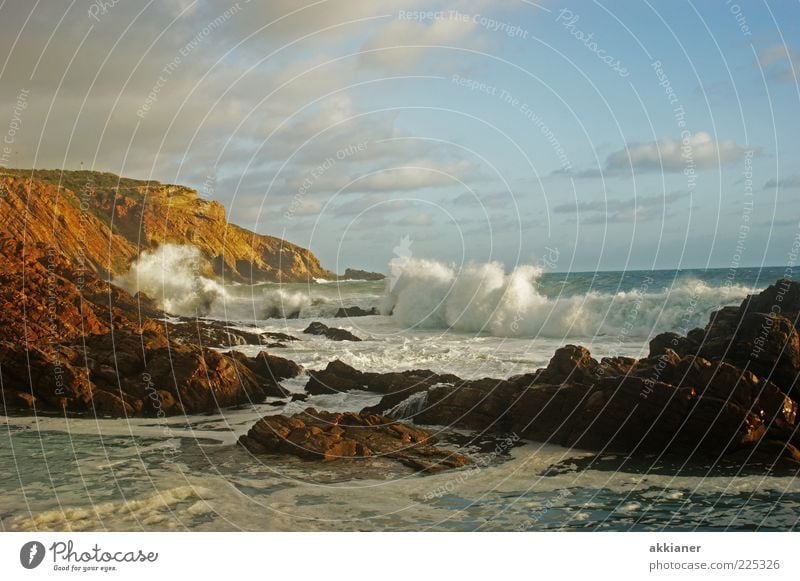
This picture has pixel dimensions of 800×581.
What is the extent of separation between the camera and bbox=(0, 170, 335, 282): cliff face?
24578 millimetres

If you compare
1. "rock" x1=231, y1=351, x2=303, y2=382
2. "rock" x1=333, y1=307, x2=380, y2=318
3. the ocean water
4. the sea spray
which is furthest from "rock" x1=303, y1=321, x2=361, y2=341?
the sea spray

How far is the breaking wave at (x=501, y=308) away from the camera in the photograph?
934 inches

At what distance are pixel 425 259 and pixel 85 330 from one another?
11975 mm

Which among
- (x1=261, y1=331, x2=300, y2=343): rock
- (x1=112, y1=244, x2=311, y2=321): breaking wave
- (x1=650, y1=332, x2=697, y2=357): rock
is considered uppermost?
(x1=112, y1=244, x2=311, y2=321): breaking wave

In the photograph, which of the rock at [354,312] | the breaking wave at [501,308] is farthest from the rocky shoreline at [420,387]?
the breaking wave at [501,308]

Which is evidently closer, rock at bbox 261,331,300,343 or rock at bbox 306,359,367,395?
rock at bbox 306,359,367,395

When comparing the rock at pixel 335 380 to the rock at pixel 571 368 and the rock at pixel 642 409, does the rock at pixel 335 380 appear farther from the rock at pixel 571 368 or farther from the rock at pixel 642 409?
the rock at pixel 571 368

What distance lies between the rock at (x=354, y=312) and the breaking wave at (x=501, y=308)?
1.98 feet

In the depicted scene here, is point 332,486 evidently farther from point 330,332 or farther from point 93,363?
point 330,332

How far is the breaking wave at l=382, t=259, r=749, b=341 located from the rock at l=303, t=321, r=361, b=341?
2504mm

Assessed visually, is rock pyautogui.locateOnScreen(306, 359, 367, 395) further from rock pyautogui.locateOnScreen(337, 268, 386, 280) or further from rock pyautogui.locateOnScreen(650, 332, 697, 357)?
rock pyautogui.locateOnScreen(337, 268, 386, 280)

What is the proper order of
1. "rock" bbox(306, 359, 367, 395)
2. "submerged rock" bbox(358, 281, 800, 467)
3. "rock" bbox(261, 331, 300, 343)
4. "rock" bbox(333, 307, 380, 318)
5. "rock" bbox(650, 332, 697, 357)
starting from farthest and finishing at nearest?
"rock" bbox(333, 307, 380, 318) → "rock" bbox(261, 331, 300, 343) → "rock" bbox(306, 359, 367, 395) → "rock" bbox(650, 332, 697, 357) → "submerged rock" bbox(358, 281, 800, 467)
